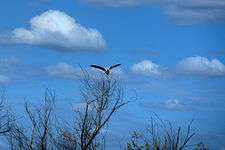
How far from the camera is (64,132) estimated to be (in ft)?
74.3

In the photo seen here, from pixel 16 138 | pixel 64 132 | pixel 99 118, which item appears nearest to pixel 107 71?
pixel 99 118

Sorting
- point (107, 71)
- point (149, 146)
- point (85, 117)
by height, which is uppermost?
point (107, 71)

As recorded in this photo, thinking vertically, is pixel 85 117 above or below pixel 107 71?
below

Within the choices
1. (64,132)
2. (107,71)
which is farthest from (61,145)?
(107,71)

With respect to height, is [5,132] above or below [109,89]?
below

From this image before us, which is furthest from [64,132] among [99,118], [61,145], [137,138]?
[137,138]

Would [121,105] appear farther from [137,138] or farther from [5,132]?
[5,132]

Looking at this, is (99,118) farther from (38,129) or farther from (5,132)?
(5,132)

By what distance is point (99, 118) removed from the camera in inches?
857

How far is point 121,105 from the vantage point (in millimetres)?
22250

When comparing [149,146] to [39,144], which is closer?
[149,146]

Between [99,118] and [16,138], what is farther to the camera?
[16,138]

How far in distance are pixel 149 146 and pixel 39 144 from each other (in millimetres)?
5415

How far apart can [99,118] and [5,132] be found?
5055mm
